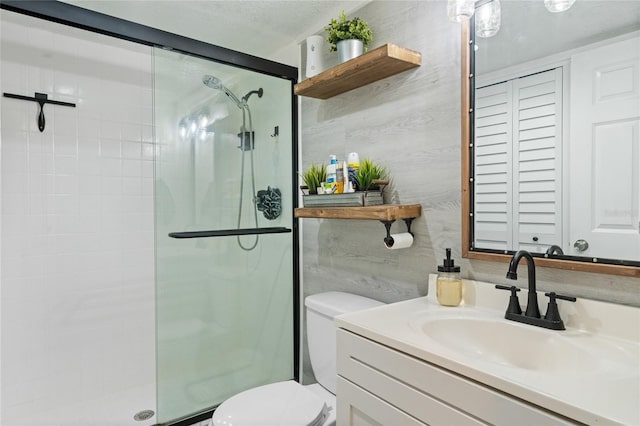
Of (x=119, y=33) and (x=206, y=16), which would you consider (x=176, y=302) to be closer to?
(x=119, y=33)

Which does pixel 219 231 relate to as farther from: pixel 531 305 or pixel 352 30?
pixel 531 305

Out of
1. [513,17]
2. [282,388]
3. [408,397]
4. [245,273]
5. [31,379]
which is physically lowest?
[31,379]

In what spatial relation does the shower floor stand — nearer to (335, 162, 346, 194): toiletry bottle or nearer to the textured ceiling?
(335, 162, 346, 194): toiletry bottle

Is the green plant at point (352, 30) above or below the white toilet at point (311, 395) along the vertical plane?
above

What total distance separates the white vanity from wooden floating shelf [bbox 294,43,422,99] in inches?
34.8

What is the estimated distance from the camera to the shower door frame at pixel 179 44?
1402mm

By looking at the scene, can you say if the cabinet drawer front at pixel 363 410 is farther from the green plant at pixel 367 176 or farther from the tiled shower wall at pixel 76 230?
the tiled shower wall at pixel 76 230

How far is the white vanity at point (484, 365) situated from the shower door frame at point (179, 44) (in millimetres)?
955

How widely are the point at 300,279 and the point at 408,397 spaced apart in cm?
129

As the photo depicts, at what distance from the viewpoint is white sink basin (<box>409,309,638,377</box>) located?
896 millimetres

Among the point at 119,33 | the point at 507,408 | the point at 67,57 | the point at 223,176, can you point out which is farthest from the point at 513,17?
the point at 67,57

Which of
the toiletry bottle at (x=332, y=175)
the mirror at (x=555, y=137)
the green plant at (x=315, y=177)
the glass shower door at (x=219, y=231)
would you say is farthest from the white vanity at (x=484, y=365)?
the glass shower door at (x=219, y=231)

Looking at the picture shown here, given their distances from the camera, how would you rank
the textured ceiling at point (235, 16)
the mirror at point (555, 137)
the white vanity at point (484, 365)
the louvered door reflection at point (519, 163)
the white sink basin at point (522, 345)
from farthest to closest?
1. the textured ceiling at point (235, 16)
2. the louvered door reflection at point (519, 163)
3. the mirror at point (555, 137)
4. the white sink basin at point (522, 345)
5. the white vanity at point (484, 365)

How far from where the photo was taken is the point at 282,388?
Result: 5.05ft
